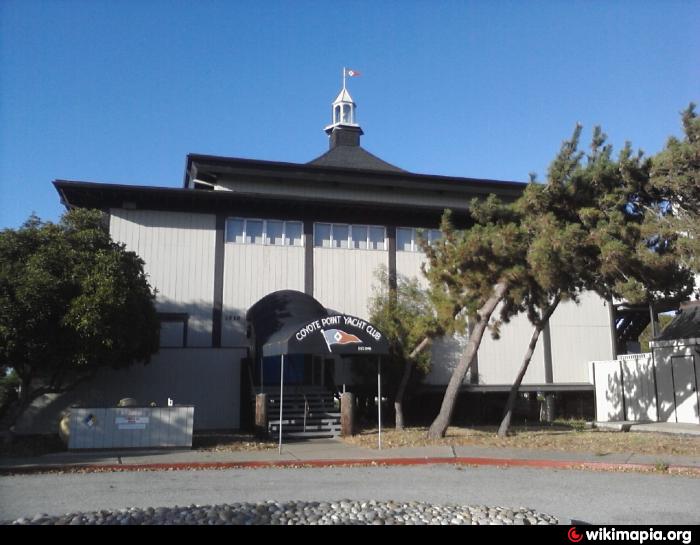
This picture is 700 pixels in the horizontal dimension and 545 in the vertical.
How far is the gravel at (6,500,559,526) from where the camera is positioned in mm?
6844

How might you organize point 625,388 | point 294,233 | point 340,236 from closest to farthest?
point 294,233, point 340,236, point 625,388

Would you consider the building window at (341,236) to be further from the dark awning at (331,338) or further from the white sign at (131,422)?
the white sign at (131,422)

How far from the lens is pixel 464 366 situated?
17.5 metres

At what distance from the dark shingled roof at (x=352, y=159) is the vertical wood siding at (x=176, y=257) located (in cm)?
828

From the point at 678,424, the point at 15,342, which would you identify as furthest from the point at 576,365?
the point at 15,342

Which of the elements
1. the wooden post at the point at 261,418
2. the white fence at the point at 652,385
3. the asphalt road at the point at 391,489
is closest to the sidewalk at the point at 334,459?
the asphalt road at the point at 391,489

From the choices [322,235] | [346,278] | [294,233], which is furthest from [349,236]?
[294,233]

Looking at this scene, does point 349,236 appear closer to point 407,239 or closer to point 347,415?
point 407,239

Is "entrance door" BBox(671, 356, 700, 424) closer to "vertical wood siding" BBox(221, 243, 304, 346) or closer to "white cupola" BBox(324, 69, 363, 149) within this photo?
"vertical wood siding" BBox(221, 243, 304, 346)

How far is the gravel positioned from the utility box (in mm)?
7971

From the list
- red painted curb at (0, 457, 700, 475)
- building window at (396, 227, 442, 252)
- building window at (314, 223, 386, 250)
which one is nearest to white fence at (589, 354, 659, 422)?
building window at (396, 227, 442, 252)

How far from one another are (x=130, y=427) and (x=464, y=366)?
8.62 m
